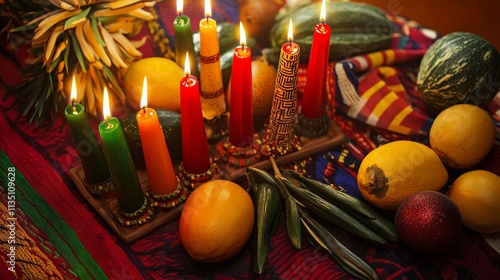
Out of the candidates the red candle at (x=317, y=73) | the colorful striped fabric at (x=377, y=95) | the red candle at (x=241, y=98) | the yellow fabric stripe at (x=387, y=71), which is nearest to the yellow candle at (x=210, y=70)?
the red candle at (x=241, y=98)

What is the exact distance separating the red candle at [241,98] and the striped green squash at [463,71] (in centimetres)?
38

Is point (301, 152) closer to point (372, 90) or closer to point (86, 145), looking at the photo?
point (372, 90)

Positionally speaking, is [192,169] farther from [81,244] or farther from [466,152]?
[466,152]

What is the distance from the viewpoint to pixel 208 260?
753 millimetres

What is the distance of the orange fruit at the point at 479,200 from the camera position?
2.58ft

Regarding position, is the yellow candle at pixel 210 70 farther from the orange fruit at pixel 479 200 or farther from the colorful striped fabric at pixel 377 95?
the orange fruit at pixel 479 200

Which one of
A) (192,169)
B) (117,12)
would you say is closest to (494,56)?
(192,169)

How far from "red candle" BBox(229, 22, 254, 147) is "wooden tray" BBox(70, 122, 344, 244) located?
0.05m

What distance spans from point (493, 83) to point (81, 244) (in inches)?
30.9

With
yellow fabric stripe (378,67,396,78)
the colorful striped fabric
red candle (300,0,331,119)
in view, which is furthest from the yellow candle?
yellow fabric stripe (378,67,396,78)

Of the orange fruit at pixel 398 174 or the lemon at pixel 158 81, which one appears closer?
the orange fruit at pixel 398 174

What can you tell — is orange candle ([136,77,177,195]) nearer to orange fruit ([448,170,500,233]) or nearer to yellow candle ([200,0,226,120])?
yellow candle ([200,0,226,120])

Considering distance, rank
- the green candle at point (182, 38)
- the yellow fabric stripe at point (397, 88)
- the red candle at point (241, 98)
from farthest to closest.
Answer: the yellow fabric stripe at point (397, 88) < the green candle at point (182, 38) < the red candle at point (241, 98)

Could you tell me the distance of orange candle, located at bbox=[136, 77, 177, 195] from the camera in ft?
2.41
